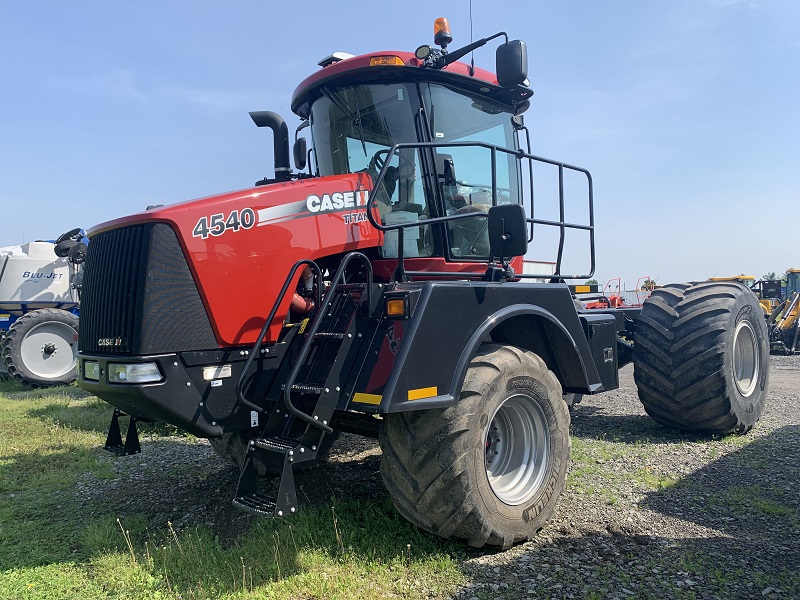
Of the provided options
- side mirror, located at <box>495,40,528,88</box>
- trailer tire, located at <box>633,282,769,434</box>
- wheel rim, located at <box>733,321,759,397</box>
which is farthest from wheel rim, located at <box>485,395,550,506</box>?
wheel rim, located at <box>733,321,759,397</box>

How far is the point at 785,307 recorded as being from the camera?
49.9 feet

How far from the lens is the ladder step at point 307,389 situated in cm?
318

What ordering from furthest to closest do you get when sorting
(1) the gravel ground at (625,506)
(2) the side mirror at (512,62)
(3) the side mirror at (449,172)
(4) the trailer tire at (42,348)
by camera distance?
(4) the trailer tire at (42,348) → (3) the side mirror at (449,172) → (2) the side mirror at (512,62) → (1) the gravel ground at (625,506)

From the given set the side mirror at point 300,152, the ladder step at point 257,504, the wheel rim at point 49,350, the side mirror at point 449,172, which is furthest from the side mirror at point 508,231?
the wheel rim at point 49,350

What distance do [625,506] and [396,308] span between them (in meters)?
2.16

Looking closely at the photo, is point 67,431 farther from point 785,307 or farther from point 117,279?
point 785,307

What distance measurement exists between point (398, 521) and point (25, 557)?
217 centimetres

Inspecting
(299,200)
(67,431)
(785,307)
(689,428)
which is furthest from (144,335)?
(785,307)

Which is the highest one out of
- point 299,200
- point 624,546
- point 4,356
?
point 299,200

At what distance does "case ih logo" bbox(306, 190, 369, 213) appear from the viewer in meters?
3.74

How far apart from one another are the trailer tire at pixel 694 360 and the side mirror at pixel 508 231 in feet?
9.46

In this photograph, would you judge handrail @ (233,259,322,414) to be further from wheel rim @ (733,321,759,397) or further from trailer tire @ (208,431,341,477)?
wheel rim @ (733,321,759,397)

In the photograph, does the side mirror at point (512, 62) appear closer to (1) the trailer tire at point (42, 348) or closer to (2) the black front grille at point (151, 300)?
(2) the black front grille at point (151, 300)

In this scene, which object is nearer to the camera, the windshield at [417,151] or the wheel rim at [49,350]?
the windshield at [417,151]
